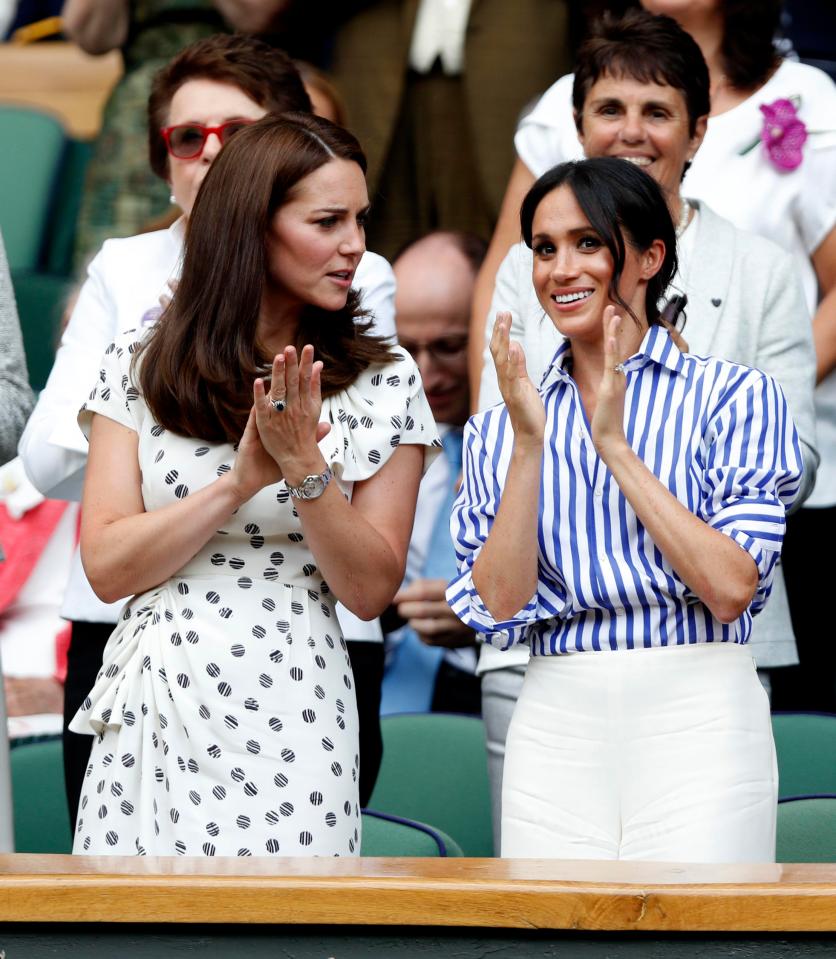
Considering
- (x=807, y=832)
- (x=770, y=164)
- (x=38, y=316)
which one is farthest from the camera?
(x=38, y=316)

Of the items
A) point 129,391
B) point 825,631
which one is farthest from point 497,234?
point 129,391

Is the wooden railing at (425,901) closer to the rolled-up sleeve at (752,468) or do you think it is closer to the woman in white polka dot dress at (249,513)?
the woman in white polka dot dress at (249,513)

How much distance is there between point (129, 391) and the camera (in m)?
2.58

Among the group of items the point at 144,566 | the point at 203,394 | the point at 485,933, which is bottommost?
the point at 485,933

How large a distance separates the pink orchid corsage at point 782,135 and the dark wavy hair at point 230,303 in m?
1.35

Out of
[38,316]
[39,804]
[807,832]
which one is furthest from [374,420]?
[38,316]

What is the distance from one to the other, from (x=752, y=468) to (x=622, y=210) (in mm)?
442

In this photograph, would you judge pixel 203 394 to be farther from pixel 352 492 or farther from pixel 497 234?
pixel 497 234

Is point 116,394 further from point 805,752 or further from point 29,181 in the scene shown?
point 29,181

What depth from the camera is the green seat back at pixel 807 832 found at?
3.12 meters

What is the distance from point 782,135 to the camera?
3693 millimetres

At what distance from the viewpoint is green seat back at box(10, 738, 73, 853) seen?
3.62 metres

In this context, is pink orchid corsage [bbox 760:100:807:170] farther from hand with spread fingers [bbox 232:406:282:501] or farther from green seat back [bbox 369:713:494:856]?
hand with spread fingers [bbox 232:406:282:501]

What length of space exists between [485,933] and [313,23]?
3419mm
